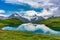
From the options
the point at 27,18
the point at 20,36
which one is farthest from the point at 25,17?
the point at 20,36

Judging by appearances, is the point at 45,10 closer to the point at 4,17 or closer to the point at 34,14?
the point at 34,14

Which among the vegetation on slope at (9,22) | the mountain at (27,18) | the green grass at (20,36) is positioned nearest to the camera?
the green grass at (20,36)

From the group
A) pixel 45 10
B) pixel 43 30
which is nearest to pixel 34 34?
pixel 43 30

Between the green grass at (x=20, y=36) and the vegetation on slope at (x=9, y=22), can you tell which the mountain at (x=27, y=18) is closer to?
the vegetation on slope at (x=9, y=22)

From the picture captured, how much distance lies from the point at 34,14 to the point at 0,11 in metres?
1.21

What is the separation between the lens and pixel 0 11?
714 centimetres

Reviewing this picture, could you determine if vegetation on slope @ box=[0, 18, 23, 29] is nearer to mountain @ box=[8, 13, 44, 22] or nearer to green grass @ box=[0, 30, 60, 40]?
mountain @ box=[8, 13, 44, 22]

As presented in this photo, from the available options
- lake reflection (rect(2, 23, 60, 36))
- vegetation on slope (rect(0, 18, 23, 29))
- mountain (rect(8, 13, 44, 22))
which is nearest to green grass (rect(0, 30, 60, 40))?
lake reflection (rect(2, 23, 60, 36))

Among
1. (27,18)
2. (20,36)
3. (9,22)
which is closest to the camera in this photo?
(20,36)

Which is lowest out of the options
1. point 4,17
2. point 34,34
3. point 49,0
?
point 34,34

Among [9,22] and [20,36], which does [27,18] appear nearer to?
[20,36]

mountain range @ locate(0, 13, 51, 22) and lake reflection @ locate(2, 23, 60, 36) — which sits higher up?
mountain range @ locate(0, 13, 51, 22)

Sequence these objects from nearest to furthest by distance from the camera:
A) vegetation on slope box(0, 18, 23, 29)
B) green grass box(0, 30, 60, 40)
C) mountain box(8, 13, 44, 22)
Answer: green grass box(0, 30, 60, 40) < mountain box(8, 13, 44, 22) < vegetation on slope box(0, 18, 23, 29)

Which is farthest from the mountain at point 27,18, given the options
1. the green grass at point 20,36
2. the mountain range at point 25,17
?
the green grass at point 20,36
